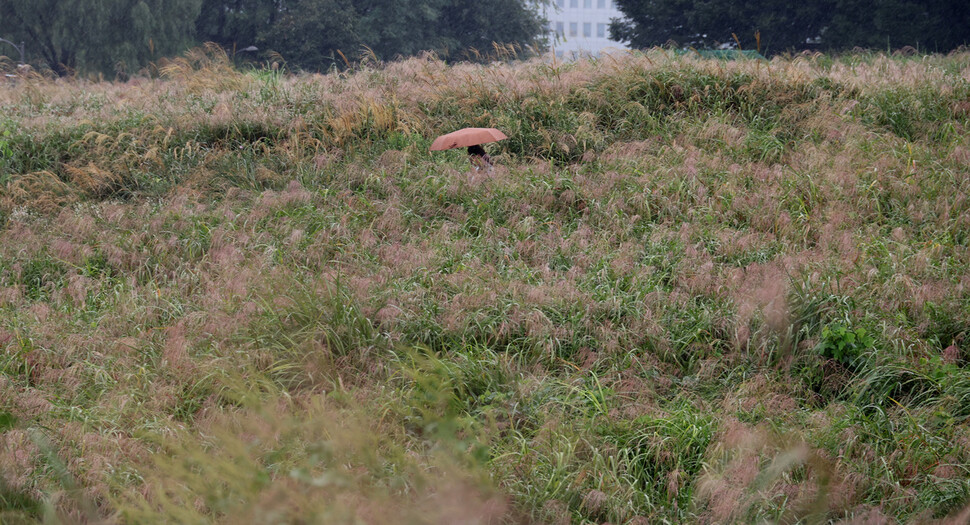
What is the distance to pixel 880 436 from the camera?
392cm

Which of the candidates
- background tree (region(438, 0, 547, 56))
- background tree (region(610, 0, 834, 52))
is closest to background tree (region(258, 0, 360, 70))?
background tree (region(438, 0, 547, 56))

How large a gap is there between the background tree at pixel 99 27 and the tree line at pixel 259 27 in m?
0.04

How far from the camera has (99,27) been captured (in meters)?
27.4

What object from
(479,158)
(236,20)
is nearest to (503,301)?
(479,158)

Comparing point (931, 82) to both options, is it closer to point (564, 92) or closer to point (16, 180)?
point (564, 92)

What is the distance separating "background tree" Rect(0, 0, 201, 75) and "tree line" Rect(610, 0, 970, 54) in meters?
18.2

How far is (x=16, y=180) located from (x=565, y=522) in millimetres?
9053

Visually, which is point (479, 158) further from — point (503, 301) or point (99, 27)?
point (99, 27)

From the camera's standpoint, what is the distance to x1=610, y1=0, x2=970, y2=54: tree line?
2298 cm

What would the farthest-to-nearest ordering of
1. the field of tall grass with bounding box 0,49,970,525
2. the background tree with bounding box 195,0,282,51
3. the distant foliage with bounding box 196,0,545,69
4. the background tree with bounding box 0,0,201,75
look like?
the background tree with bounding box 195,0,282,51 < the distant foliage with bounding box 196,0,545,69 < the background tree with bounding box 0,0,201,75 < the field of tall grass with bounding box 0,49,970,525

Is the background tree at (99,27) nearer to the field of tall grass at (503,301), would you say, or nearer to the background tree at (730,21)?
the background tree at (730,21)

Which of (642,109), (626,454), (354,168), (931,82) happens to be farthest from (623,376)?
(931,82)

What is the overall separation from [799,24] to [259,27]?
73.1 ft

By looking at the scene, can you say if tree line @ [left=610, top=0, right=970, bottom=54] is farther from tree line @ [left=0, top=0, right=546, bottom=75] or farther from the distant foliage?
tree line @ [left=0, top=0, right=546, bottom=75]
